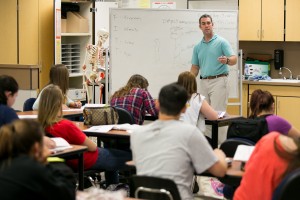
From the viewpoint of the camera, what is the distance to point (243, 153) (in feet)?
13.0

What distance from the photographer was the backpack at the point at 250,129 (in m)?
4.81

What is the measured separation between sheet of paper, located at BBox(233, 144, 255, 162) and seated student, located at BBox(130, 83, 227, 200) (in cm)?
22

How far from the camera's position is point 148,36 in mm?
8367

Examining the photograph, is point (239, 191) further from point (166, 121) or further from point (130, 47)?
point (130, 47)

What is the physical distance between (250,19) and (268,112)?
4854 millimetres

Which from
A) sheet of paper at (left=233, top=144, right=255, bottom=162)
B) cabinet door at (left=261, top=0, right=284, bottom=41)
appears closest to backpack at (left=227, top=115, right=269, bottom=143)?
sheet of paper at (left=233, top=144, right=255, bottom=162)

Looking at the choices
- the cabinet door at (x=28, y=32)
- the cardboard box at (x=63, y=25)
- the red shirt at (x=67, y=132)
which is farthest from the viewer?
the cardboard box at (x=63, y=25)

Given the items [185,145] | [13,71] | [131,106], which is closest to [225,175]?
[185,145]

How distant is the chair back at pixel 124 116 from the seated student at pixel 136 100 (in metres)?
0.19

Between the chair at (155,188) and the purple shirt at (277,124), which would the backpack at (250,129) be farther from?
the chair at (155,188)

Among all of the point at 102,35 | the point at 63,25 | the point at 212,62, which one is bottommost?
the point at 212,62

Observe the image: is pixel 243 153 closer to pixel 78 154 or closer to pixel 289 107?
pixel 78 154

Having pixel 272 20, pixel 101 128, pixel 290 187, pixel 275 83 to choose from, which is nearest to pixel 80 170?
pixel 101 128

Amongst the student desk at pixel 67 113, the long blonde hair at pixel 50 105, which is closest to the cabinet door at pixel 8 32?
the student desk at pixel 67 113
